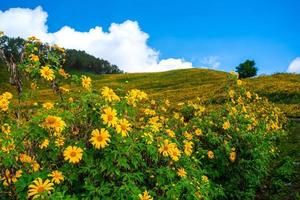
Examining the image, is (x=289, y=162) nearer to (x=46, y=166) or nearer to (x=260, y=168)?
(x=260, y=168)

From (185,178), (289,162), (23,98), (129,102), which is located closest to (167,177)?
(185,178)

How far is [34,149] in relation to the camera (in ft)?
21.3

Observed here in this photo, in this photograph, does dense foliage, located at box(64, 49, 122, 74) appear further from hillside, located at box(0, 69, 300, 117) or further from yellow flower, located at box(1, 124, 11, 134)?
yellow flower, located at box(1, 124, 11, 134)

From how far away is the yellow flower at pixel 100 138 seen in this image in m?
5.83

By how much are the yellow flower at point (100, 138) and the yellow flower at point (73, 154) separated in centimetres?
23

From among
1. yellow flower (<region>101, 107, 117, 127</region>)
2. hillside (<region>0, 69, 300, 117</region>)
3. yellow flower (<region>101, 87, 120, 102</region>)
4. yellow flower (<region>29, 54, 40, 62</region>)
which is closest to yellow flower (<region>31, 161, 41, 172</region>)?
yellow flower (<region>101, 107, 117, 127</region>)

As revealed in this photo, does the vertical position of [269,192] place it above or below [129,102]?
below

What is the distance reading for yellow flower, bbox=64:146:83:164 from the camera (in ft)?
19.1

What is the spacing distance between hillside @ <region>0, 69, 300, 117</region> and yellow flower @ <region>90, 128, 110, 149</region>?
106 centimetres

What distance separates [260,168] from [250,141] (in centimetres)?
72

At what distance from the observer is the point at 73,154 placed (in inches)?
232

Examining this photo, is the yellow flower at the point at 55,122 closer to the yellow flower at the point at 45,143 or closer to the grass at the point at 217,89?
the yellow flower at the point at 45,143

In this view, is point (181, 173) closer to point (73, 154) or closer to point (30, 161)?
point (73, 154)

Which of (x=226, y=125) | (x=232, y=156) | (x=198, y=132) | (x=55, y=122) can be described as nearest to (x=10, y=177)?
(x=55, y=122)
